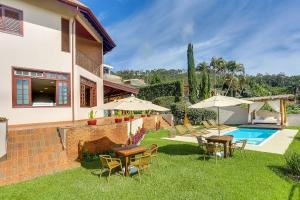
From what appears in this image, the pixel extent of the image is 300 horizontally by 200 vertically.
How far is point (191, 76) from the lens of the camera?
112 ft

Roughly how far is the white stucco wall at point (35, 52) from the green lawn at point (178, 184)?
500 cm

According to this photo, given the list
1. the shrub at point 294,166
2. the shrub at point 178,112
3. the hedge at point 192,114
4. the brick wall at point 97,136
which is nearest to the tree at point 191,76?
the hedge at point 192,114

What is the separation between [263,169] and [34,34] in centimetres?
1329

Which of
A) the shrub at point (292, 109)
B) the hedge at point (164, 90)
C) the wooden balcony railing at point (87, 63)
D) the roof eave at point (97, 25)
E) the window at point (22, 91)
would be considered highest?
the roof eave at point (97, 25)

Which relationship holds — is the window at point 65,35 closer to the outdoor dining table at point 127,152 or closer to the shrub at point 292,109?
the outdoor dining table at point 127,152

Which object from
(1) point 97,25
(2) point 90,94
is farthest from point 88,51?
(2) point 90,94

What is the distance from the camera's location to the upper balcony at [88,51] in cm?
1641

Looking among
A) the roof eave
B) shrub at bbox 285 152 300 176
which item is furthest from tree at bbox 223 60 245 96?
shrub at bbox 285 152 300 176

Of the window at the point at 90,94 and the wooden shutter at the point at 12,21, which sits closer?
the wooden shutter at the point at 12,21

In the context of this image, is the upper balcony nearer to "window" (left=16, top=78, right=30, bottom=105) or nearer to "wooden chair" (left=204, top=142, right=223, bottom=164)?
"window" (left=16, top=78, right=30, bottom=105)

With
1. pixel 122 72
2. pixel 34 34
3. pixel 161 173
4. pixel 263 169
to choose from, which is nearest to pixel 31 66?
pixel 34 34

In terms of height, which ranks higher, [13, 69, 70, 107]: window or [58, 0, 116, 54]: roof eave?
[58, 0, 116, 54]: roof eave

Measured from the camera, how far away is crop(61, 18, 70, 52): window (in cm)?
1364

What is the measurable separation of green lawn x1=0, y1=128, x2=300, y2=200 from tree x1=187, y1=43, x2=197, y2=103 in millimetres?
23623
